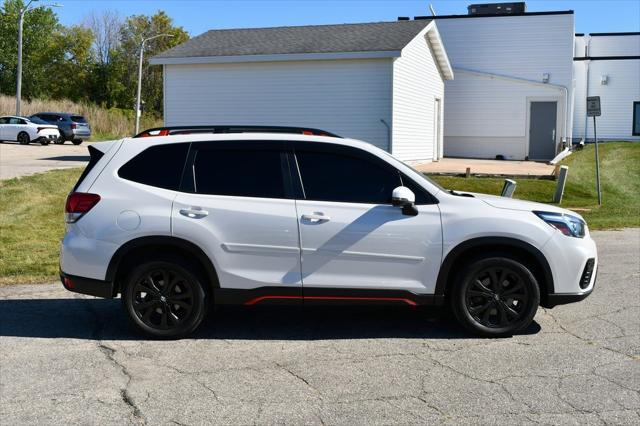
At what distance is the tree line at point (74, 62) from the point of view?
68.4 metres

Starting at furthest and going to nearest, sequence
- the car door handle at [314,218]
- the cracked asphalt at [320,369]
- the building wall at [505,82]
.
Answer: the building wall at [505,82] → the car door handle at [314,218] → the cracked asphalt at [320,369]

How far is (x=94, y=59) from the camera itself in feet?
234

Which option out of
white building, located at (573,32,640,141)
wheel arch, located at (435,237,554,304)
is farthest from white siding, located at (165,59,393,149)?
white building, located at (573,32,640,141)

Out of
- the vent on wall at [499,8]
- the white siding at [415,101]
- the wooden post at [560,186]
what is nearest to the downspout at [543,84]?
the vent on wall at [499,8]

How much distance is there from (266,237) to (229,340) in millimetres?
970

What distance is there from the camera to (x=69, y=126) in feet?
128

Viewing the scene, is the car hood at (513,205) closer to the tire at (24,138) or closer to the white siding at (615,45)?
the tire at (24,138)

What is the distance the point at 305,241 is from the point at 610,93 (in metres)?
36.9

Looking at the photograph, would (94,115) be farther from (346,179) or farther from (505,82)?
(346,179)

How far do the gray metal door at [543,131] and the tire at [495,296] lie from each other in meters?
29.9

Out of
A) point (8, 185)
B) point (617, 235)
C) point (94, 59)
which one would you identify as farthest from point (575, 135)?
point (94, 59)

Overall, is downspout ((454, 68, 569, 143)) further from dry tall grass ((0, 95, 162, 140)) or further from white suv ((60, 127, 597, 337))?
white suv ((60, 127, 597, 337))

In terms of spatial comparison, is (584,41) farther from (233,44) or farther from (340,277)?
(340,277)

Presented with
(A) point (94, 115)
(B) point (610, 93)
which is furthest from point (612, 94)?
(A) point (94, 115)
